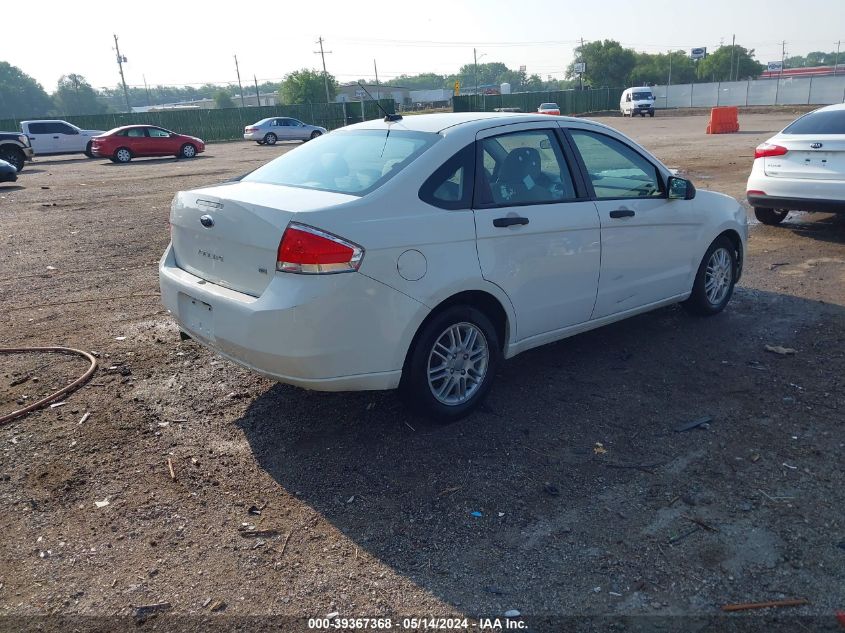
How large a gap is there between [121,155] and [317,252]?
94.3 ft

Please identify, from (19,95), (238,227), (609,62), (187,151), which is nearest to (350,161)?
(238,227)

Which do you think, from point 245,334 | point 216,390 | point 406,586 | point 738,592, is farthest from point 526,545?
point 216,390

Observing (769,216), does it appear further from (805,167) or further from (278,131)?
(278,131)

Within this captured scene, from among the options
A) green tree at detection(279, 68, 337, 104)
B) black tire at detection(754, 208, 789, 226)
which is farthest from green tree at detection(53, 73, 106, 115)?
black tire at detection(754, 208, 789, 226)

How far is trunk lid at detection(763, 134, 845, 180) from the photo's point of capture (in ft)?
28.1

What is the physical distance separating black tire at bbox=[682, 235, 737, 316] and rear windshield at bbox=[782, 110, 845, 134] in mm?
3685

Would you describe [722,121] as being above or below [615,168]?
below

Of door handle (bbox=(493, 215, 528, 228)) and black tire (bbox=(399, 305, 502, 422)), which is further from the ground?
door handle (bbox=(493, 215, 528, 228))

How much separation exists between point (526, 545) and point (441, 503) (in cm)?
52

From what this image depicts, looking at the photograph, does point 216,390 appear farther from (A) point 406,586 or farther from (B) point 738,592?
(B) point 738,592

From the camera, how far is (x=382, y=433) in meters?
4.34

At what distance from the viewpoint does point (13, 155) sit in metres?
24.4

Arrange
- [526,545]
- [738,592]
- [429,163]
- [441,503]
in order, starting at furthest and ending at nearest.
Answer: [429,163] → [441,503] → [526,545] → [738,592]

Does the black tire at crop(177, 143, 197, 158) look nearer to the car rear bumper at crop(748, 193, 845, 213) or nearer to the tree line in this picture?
the car rear bumper at crop(748, 193, 845, 213)
